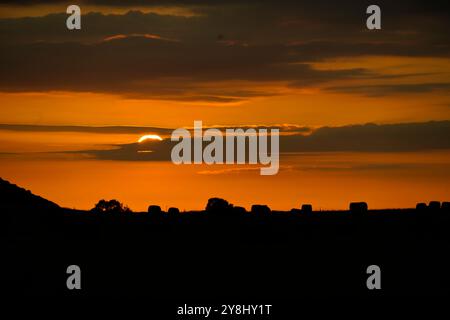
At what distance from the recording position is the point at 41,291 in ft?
228

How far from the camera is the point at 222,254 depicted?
7550 cm

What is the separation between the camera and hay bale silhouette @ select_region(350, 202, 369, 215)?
312ft

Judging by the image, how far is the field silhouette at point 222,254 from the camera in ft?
231

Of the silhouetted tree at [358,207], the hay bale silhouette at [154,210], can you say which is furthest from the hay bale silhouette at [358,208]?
the hay bale silhouette at [154,210]

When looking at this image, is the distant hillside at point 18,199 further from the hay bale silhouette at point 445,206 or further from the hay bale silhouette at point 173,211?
the hay bale silhouette at point 445,206

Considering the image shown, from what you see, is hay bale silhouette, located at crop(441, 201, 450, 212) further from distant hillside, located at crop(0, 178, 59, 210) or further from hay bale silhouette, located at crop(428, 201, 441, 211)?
distant hillside, located at crop(0, 178, 59, 210)

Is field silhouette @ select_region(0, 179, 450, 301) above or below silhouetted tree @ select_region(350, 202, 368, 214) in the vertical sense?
below

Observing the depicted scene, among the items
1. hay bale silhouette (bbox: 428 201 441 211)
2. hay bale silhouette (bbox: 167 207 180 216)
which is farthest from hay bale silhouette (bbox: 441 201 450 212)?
hay bale silhouette (bbox: 167 207 180 216)

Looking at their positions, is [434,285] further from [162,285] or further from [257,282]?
[162,285]

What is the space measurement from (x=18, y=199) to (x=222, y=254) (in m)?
20.2

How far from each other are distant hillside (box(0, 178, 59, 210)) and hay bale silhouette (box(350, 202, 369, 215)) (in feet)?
64.8
